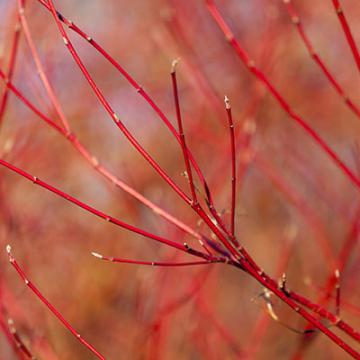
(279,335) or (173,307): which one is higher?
(279,335)

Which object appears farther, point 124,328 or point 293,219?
point 293,219

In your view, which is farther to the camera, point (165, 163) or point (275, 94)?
point (165, 163)

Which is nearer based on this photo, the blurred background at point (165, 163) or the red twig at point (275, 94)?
the red twig at point (275, 94)

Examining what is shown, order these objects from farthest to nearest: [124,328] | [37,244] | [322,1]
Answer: [322,1] → [37,244] → [124,328]

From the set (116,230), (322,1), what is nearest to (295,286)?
(116,230)

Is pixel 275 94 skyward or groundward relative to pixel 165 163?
groundward

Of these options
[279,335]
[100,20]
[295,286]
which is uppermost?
[100,20]

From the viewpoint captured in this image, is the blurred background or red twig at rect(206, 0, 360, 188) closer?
red twig at rect(206, 0, 360, 188)

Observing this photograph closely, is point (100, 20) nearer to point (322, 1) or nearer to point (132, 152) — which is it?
point (132, 152)
